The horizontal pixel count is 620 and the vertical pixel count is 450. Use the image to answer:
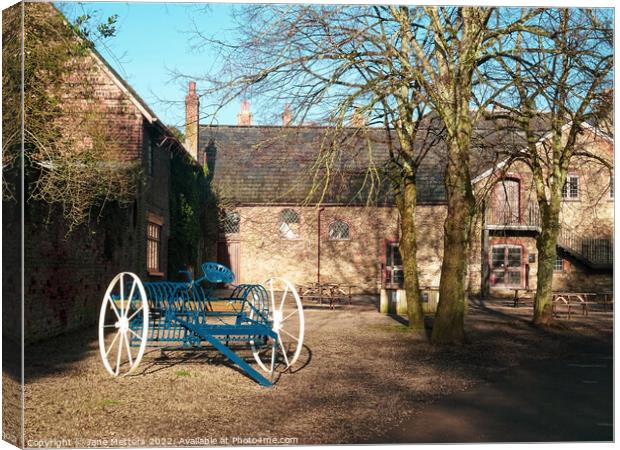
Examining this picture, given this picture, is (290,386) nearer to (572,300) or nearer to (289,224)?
(289,224)

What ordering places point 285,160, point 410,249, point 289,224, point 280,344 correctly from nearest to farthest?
1. point 280,344
2. point 285,160
3. point 289,224
4. point 410,249

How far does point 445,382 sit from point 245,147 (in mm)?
4608

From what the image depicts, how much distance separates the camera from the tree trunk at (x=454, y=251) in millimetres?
11914

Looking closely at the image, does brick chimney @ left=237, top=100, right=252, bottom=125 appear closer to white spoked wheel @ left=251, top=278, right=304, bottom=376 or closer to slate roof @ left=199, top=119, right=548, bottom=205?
slate roof @ left=199, top=119, right=548, bottom=205

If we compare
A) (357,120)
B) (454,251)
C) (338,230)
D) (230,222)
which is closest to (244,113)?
(357,120)

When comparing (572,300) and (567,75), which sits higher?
(567,75)

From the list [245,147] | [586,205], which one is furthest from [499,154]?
[245,147]

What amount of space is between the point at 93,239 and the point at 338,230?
4.32m

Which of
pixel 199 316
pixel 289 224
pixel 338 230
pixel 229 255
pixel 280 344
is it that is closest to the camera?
pixel 280 344

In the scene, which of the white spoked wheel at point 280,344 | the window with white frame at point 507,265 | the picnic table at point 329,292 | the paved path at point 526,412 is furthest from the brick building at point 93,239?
the window with white frame at point 507,265

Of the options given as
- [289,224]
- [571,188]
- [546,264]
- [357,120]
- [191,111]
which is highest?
[357,120]

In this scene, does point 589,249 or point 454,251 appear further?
point 589,249

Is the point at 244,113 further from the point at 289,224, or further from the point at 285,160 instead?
the point at 289,224

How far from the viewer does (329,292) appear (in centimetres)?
1343
